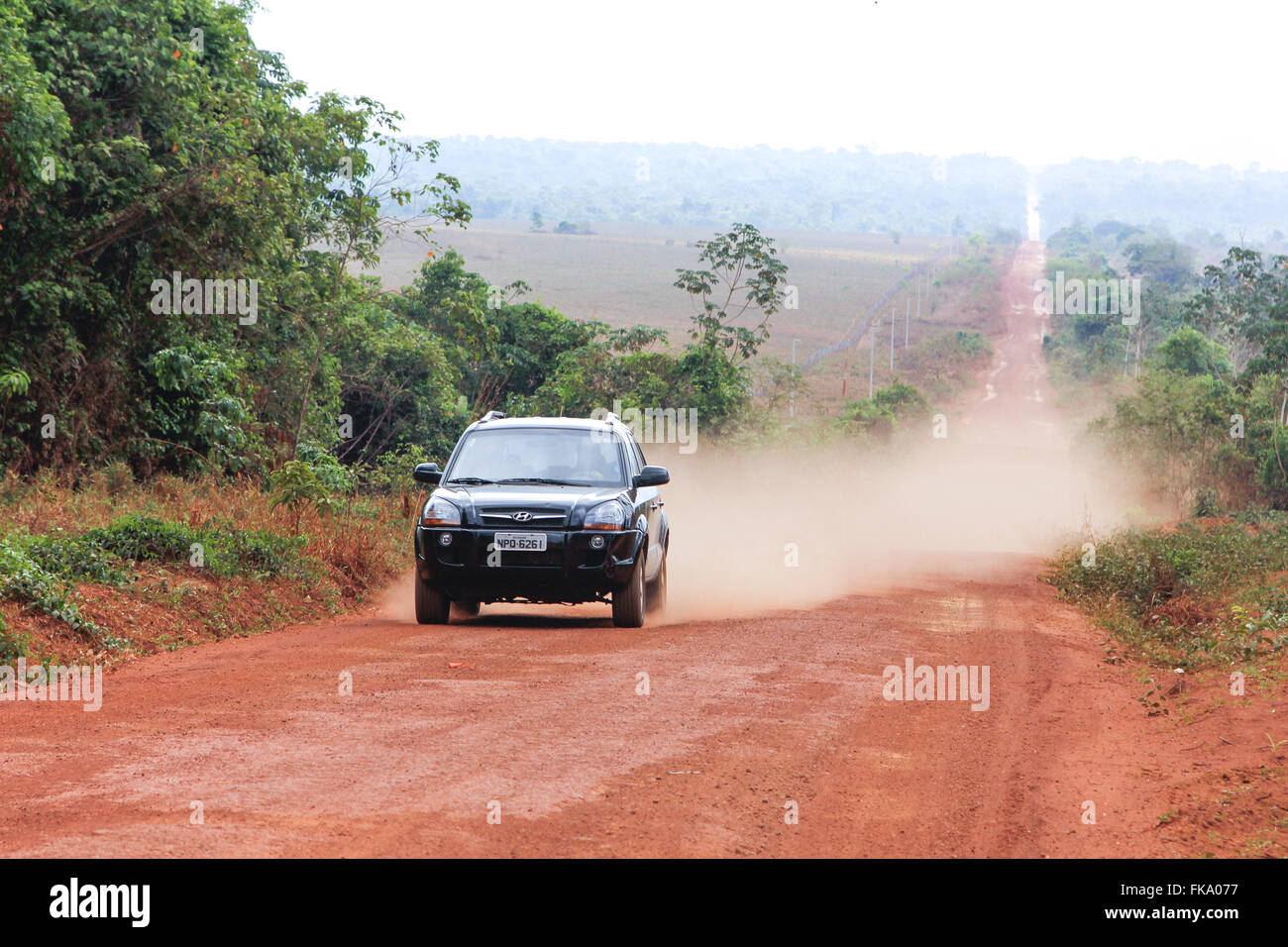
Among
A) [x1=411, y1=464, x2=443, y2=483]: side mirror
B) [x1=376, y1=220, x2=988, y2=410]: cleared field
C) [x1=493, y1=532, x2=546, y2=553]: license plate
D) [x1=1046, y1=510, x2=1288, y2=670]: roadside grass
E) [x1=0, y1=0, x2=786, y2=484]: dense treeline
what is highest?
Result: [x1=376, y1=220, x2=988, y2=410]: cleared field

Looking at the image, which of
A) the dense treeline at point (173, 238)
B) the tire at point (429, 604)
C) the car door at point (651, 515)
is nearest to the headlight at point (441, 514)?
the tire at point (429, 604)

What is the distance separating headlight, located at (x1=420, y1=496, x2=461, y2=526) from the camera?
37.2ft

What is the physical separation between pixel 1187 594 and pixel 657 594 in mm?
7326

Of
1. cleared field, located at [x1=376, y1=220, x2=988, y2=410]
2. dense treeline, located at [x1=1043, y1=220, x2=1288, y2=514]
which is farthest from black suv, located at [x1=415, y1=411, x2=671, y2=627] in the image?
cleared field, located at [x1=376, y1=220, x2=988, y2=410]

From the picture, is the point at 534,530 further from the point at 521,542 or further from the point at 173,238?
the point at 173,238

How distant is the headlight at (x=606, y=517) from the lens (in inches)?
445

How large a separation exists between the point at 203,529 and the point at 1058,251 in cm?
17877

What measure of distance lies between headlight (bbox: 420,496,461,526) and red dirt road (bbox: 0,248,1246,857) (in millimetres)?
955

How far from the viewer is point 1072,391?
270 feet

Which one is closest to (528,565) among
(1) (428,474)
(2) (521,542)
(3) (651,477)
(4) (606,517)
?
(2) (521,542)

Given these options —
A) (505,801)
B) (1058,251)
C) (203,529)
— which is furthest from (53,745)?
(1058,251)

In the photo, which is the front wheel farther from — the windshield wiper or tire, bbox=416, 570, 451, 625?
tire, bbox=416, 570, 451, 625

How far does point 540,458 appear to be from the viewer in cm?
1238
